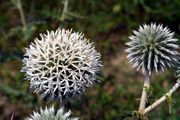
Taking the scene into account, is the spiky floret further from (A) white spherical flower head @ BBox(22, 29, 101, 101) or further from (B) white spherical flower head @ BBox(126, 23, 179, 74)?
(B) white spherical flower head @ BBox(126, 23, 179, 74)

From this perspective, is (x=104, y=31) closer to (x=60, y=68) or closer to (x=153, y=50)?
(x=153, y=50)

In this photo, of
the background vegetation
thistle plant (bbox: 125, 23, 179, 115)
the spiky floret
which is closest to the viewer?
the spiky floret

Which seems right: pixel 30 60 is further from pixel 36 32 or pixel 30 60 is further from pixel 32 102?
pixel 36 32

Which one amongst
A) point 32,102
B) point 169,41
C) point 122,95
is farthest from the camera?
point 122,95

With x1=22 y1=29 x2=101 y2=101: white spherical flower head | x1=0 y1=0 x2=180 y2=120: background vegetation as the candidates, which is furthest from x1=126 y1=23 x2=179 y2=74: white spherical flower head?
x1=0 y1=0 x2=180 y2=120: background vegetation

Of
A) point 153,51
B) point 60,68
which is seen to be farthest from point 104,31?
point 60,68

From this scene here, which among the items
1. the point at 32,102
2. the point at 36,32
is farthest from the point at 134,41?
the point at 36,32

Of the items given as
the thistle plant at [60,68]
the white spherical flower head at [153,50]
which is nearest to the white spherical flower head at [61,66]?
the thistle plant at [60,68]
